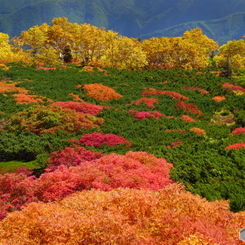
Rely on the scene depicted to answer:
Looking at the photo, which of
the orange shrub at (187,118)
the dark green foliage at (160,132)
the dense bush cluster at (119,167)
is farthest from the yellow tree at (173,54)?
the orange shrub at (187,118)

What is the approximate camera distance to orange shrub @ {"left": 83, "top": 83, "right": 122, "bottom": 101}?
2386cm

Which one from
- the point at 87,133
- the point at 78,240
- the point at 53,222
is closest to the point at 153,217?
the point at 78,240

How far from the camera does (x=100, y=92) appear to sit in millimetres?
24656

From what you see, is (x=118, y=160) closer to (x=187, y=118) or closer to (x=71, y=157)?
(x=71, y=157)

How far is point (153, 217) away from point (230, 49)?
1715 inches

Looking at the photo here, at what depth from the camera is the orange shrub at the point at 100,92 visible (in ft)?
78.3

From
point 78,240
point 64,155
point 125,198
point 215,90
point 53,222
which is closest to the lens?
point 78,240

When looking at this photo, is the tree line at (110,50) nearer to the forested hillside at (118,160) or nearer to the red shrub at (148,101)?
the forested hillside at (118,160)

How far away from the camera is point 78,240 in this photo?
477 cm

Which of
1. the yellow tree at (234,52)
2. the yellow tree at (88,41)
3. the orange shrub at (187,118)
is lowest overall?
the orange shrub at (187,118)

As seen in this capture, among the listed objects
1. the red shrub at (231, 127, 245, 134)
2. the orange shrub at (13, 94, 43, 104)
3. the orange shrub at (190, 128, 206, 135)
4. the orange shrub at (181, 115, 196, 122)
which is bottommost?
the red shrub at (231, 127, 245, 134)

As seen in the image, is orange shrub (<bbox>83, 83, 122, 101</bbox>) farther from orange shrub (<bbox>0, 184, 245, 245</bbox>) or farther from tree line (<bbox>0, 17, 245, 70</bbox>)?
orange shrub (<bbox>0, 184, 245, 245</bbox>)

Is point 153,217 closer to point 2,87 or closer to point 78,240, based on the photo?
point 78,240

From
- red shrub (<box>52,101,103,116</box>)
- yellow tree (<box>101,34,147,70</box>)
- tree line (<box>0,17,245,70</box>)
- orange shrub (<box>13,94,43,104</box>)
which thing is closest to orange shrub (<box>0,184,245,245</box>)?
red shrub (<box>52,101,103,116</box>)
